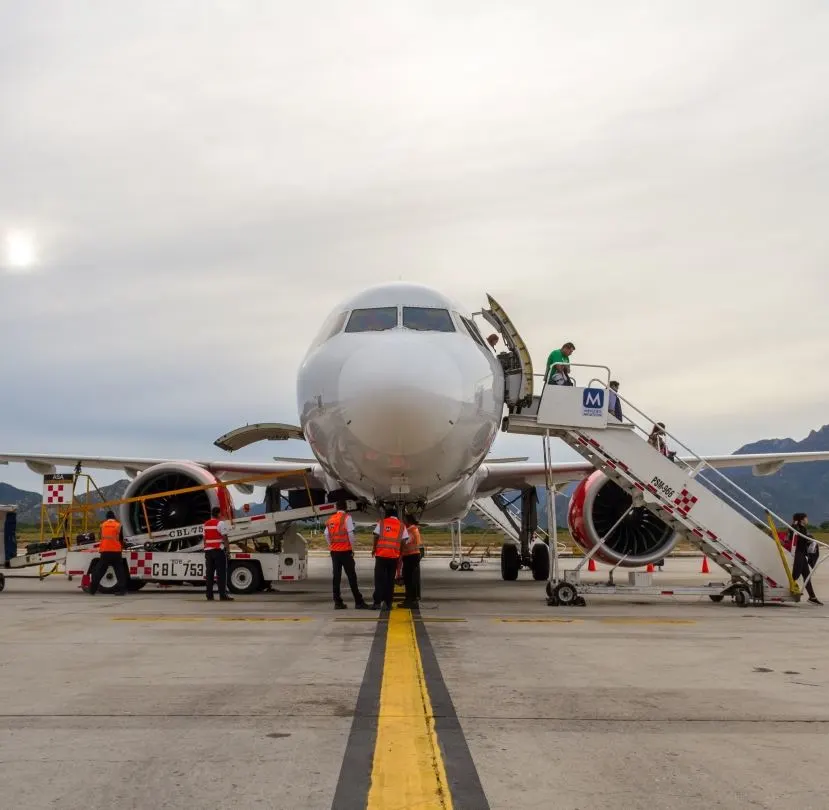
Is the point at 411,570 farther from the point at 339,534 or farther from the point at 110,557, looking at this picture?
the point at 110,557

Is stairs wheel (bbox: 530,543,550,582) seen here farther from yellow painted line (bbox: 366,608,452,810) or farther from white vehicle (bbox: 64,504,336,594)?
yellow painted line (bbox: 366,608,452,810)

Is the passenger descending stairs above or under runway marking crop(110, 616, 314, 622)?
above

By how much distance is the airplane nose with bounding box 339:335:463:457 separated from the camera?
375 inches

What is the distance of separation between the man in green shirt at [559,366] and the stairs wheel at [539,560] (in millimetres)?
7626

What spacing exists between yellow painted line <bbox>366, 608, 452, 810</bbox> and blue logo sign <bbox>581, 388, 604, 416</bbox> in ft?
23.8

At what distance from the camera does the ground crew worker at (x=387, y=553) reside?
11328mm

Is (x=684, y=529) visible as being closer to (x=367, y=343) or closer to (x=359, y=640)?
(x=367, y=343)

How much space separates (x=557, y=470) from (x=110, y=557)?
881cm

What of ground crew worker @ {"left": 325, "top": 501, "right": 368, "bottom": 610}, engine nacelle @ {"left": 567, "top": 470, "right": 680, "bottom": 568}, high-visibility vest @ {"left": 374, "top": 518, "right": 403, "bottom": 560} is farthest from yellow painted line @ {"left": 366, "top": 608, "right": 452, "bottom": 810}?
engine nacelle @ {"left": 567, "top": 470, "right": 680, "bottom": 568}

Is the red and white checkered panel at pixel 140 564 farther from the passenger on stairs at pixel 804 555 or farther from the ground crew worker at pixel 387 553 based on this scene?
the passenger on stairs at pixel 804 555

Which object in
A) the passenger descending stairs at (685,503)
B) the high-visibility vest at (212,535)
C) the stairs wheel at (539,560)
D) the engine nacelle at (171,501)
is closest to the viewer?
the passenger descending stairs at (685,503)

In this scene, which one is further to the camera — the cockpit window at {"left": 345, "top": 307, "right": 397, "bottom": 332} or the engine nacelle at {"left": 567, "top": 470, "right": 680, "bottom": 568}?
the engine nacelle at {"left": 567, "top": 470, "right": 680, "bottom": 568}

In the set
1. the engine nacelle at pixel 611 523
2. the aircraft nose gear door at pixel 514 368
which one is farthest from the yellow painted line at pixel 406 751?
the engine nacelle at pixel 611 523

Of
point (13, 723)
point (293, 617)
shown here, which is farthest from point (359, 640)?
point (13, 723)
